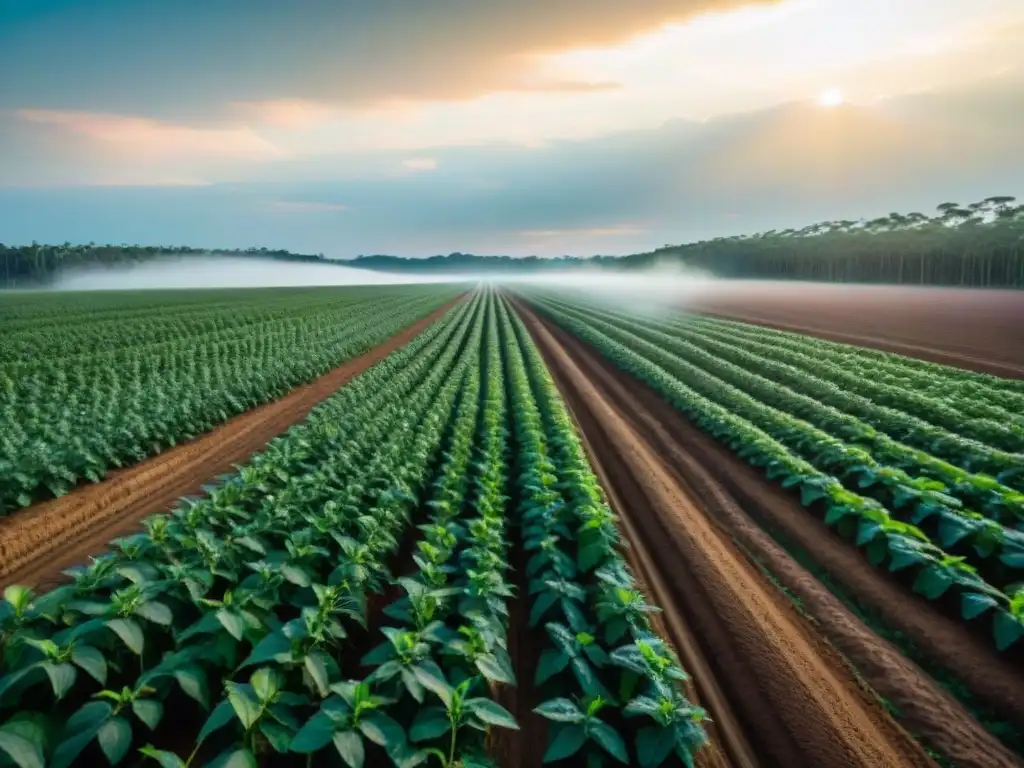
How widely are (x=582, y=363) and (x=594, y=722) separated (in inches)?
821

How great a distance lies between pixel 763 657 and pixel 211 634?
4.76 meters

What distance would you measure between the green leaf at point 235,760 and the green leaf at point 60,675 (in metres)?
1.07

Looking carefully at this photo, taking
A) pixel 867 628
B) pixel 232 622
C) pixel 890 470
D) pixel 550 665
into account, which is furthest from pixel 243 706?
pixel 890 470

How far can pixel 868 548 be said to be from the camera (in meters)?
7.30

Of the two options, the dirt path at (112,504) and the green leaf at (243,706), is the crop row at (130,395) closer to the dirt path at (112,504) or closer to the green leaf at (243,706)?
the dirt path at (112,504)

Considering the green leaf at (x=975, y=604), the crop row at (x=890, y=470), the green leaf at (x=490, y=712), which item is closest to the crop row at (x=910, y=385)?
the crop row at (x=890, y=470)

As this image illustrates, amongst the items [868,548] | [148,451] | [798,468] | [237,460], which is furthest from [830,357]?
[148,451]

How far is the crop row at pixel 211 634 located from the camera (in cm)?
354

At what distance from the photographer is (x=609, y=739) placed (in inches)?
148

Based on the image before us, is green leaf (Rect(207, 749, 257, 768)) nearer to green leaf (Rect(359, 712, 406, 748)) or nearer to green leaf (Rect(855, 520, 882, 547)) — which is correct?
green leaf (Rect(359, 712, 406, 748))

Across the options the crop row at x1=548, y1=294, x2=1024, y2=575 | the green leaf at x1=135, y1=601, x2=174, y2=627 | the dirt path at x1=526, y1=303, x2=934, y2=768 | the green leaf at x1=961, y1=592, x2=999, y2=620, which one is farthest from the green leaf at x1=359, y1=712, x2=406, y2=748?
the crop row at x1=548, y1=294, x2=1024, y2=575

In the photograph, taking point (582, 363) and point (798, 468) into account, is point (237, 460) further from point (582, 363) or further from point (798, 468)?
point (582, 363)

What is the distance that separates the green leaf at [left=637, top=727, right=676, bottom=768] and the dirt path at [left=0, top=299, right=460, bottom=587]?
22.5 feet

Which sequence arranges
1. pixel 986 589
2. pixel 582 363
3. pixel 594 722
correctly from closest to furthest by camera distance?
pixel 594 722 < pixel 986 589 < pixel 582 363
